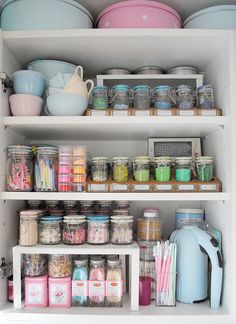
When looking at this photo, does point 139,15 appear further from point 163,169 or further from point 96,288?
point 96,288

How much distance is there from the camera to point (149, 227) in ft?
4.11

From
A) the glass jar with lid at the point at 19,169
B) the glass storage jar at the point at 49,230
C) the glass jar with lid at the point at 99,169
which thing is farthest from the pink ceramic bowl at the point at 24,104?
the glass storage jar at the point at 49,230

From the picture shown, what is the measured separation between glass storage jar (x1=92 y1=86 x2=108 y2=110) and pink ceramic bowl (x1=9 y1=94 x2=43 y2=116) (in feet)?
0.68

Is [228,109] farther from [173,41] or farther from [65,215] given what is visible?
[65,215]

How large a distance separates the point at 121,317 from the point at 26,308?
0.34 m

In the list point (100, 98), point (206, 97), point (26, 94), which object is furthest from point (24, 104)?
point (206, 97)

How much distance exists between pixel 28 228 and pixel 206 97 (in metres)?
0.81

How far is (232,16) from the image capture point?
1184 mm

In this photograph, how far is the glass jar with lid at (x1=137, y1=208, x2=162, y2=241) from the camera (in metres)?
1.25

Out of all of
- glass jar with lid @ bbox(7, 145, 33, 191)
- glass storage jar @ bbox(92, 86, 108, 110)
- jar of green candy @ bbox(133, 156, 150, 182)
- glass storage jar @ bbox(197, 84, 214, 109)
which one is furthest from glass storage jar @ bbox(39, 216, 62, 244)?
glass storage jar @ bbox(197, 84, 214, 109)

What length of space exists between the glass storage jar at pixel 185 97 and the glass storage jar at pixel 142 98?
0.12 m

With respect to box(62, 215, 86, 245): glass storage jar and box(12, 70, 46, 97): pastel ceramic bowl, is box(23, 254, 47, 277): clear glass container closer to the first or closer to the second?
box(62, 215, 86, 245): glass storage jar

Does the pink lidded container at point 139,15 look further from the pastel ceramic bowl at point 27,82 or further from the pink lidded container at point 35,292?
the pink lidded container at point 35,292

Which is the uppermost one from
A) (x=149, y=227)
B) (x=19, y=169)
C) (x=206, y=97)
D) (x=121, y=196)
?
(x=206, y=97)
